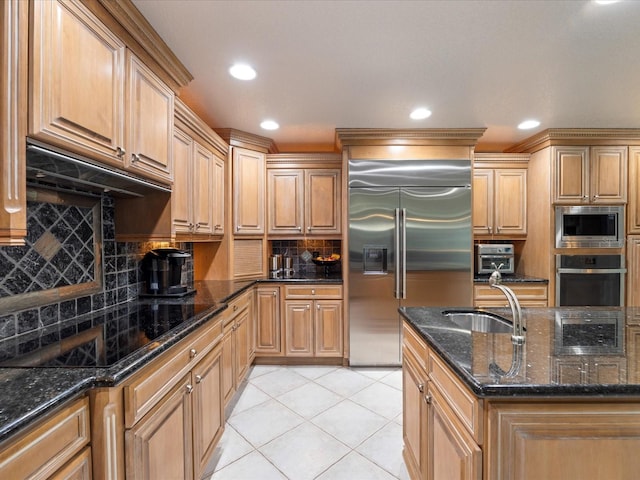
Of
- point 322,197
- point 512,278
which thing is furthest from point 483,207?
point 322,197

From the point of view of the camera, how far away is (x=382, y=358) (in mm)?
3168

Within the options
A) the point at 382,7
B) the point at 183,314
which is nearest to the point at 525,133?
the point at 382,7

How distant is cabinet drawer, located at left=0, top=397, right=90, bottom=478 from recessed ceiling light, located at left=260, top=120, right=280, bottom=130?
2.58 meters

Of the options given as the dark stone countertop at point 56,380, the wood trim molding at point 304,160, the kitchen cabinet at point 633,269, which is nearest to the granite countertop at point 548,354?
the dark stone countertop at point 56,380

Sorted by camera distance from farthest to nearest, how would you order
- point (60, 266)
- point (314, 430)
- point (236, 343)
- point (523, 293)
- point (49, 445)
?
point (523, 293)
point (236, 343)
point (314, 430)
point (60, 266)
point (49, 445)

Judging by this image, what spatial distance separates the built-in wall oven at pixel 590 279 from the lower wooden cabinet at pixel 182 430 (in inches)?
139

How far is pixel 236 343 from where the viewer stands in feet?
8.22

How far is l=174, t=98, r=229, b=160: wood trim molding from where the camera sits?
6.78ft

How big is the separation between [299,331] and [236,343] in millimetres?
875

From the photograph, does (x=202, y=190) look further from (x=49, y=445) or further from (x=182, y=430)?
(x=49, y=445)

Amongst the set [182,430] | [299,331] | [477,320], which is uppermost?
[477,320]

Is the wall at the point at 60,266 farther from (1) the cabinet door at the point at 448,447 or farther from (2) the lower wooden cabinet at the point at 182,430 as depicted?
(1) the cabinet door at the point at 448,447

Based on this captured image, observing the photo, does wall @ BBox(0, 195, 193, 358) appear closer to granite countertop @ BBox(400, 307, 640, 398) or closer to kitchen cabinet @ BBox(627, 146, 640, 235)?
granite countertop @ BBox(400, 307, 640, 398)

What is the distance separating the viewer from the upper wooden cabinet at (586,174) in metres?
3.22
